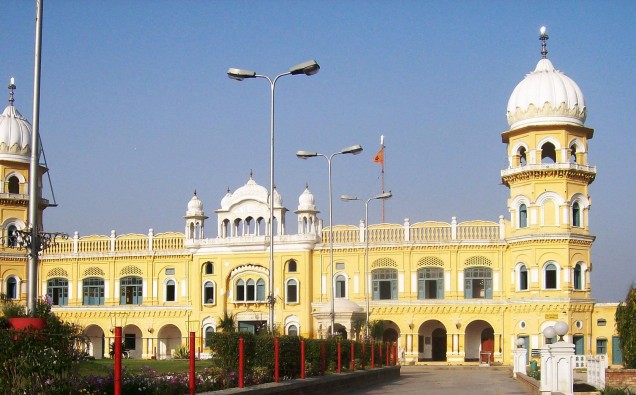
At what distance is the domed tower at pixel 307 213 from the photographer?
57438mm

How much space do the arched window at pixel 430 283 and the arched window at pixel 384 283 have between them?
1573 mm

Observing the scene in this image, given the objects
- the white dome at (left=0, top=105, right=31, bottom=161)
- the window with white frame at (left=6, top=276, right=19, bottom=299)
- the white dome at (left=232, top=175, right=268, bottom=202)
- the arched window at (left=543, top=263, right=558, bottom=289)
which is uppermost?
the white dome at (left=0, top=105, right=31, bottom=161)

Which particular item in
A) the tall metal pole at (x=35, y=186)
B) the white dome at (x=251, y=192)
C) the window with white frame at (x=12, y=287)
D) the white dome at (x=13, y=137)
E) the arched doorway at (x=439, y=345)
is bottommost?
the arched doorway at (x=439, y=345)

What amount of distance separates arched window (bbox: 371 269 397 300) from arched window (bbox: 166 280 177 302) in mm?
13032

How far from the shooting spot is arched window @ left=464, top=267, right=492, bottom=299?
53.2m

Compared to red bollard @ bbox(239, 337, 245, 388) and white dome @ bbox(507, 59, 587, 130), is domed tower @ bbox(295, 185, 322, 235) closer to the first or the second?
white dome @ bbox(507, 59, 587, 130)

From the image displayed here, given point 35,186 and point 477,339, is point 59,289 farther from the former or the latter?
point 35,186

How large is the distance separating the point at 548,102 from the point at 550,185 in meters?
4.54

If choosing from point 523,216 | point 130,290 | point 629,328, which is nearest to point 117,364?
point 629,328

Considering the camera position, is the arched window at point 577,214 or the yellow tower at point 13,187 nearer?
the arched window at point 577,214

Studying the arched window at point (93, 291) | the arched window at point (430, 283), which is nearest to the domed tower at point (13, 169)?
the arched window at point (93, 291)

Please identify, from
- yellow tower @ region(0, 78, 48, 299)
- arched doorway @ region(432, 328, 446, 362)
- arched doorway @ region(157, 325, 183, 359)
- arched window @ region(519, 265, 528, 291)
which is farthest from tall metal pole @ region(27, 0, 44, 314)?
yellow tower @ region(0, 78, 48, 299)

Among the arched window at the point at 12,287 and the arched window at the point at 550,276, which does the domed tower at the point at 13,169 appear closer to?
the arched window at the point at 12,287

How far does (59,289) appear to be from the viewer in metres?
62.1
